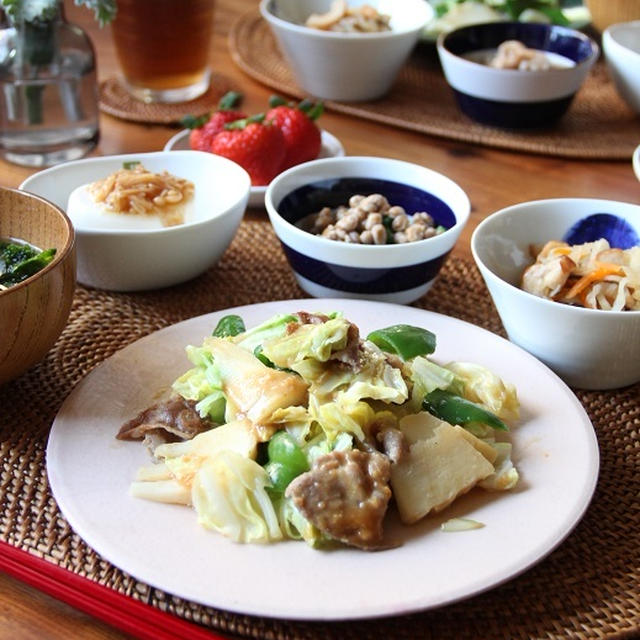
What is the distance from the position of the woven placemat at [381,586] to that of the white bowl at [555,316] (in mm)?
66

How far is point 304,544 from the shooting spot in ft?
3.83

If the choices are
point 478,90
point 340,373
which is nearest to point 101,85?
point 478,90

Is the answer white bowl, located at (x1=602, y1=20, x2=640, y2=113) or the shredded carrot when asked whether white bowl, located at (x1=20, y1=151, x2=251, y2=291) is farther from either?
white bowl, located at (x1=602, y1=20, x2=640, y2=113)

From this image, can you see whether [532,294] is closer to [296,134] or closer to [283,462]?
Result: [283,462]

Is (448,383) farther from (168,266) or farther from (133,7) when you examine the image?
(133,7)

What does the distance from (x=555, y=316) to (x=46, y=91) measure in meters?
1.39

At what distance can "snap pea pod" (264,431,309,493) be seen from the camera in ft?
4.02

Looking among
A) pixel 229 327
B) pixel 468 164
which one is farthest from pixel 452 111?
pixel 229 327

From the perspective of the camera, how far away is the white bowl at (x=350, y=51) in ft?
8.32

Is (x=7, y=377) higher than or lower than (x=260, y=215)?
higher

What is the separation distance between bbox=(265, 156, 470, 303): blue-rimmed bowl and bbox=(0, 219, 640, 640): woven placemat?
113 mm

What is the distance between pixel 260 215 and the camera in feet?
7.25

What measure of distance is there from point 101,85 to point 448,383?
5.91 feet

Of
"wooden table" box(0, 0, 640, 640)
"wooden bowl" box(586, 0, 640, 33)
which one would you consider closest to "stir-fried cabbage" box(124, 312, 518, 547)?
"wooden table" box(0, 0, 640, 640)
